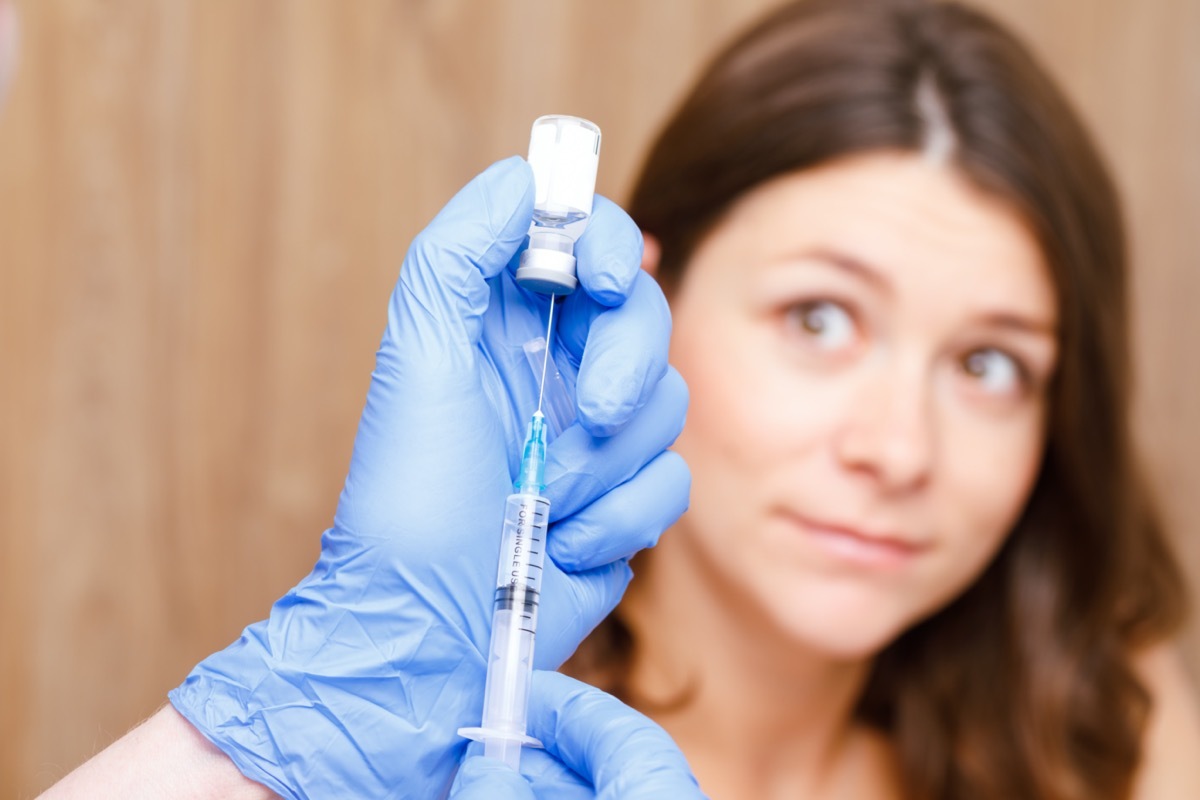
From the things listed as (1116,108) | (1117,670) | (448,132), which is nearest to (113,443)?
(448,132)

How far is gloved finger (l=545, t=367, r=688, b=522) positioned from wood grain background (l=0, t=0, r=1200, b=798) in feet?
2.98

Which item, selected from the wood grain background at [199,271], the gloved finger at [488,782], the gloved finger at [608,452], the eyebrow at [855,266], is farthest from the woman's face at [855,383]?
the wood grain background at [199,271]

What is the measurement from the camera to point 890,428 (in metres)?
1.19

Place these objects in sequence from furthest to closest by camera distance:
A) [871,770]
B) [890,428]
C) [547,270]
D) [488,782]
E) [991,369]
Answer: [871,770] → [991,369] → [890,428] → [547,270] → [488,782]

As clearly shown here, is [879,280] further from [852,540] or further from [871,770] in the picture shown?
[871,770]

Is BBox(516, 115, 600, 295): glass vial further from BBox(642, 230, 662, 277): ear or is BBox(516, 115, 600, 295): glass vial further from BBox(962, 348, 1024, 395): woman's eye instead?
BBox(962, 348, 1024, 395): woman's eye

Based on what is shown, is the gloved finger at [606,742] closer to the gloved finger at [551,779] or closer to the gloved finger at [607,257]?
the gloved finger at [551,779]

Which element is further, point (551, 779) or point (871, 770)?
point (871, 770)

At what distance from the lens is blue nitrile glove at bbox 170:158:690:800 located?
81 cm

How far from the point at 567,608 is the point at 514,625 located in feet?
0.28

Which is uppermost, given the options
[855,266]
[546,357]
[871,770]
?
[855,266]

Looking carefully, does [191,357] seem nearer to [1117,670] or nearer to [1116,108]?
[1117,670]

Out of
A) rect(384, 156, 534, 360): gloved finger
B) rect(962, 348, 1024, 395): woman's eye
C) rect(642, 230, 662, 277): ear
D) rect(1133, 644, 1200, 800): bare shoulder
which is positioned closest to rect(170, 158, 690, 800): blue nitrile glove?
rect(384, 156, 534, 360): gloved finger

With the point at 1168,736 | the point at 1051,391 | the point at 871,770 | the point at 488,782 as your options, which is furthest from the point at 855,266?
the point at 1168,736
